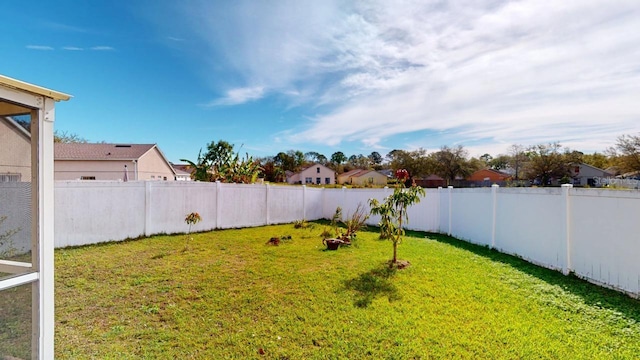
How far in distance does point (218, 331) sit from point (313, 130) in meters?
17.2

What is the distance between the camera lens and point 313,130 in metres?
19.7

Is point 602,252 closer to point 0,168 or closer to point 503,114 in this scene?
point 0,168

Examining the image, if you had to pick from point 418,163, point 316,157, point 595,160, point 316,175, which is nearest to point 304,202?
point 316,175

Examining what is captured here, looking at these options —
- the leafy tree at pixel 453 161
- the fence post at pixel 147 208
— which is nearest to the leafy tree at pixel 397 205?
the fence post at pixel 147 208

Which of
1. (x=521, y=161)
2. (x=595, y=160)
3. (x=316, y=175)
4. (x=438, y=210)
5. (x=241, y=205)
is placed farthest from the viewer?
(x=316, y=175)

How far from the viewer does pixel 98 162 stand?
21766mm

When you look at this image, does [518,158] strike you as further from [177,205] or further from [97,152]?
[97,152]

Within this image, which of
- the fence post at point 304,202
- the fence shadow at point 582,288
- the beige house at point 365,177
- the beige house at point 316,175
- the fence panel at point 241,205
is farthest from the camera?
the beige house at point 365,177

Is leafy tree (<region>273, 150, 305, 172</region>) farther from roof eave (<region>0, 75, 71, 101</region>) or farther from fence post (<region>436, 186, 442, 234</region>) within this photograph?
roof eave (<region>0, 75, 71, 101</region>)

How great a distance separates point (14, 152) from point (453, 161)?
4845 cm

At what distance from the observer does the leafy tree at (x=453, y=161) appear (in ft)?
147

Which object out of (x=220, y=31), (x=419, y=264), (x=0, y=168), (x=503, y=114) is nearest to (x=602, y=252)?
(x=419, y=264)

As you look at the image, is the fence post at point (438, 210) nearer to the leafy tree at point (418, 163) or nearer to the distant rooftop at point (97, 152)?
the distant rooftop at point (97, 152)

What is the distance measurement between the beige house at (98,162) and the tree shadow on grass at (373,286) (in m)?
20.7
